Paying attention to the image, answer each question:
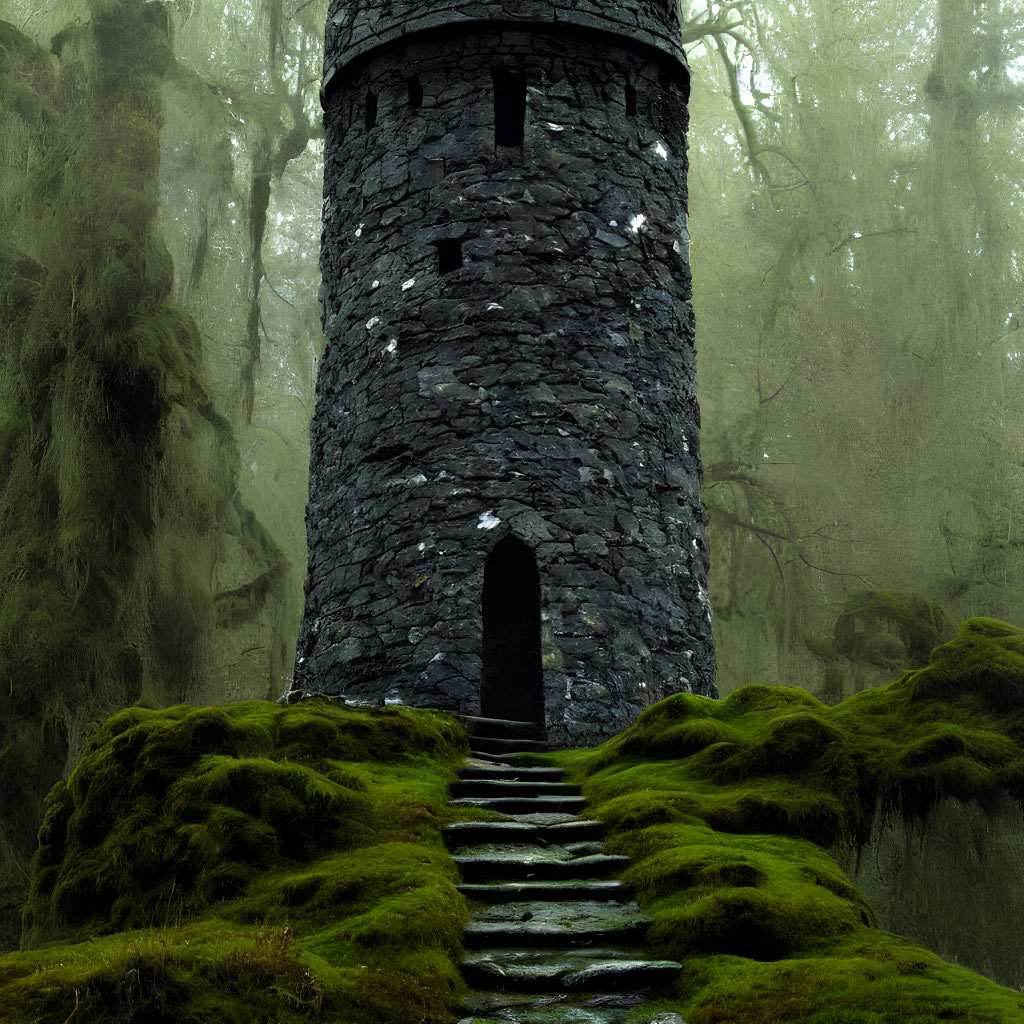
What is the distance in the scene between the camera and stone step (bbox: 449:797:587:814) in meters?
5.70

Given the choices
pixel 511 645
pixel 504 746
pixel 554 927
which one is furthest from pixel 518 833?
pixel 511 645

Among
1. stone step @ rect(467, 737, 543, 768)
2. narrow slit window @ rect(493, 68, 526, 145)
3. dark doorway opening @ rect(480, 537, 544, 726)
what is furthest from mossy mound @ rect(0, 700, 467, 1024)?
narrow slit window @ rect(493, 68, 526, 145)

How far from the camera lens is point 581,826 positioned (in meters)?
5.33

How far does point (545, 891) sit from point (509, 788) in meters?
1.50

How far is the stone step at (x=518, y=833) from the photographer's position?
516 centimetres

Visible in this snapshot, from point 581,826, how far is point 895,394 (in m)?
12.5

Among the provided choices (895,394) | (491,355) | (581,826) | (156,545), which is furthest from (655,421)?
(895,394)

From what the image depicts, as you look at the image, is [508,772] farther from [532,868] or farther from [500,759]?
[532,868]

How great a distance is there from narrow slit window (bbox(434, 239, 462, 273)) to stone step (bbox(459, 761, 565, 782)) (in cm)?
396

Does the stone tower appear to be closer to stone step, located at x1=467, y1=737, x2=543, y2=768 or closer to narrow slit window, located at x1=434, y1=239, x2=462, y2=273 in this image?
narrow slit window, located at x1=434, y1=239, x2=462, y2=273

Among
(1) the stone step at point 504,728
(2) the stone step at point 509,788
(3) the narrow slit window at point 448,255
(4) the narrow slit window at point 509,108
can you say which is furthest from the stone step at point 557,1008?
(4) the narrow slit window at point 509,108

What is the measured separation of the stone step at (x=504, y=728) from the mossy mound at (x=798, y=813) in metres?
0.84

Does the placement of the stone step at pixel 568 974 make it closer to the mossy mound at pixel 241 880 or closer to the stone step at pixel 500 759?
the mossy mound at pixel 241 880

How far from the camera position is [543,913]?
4.43 m
